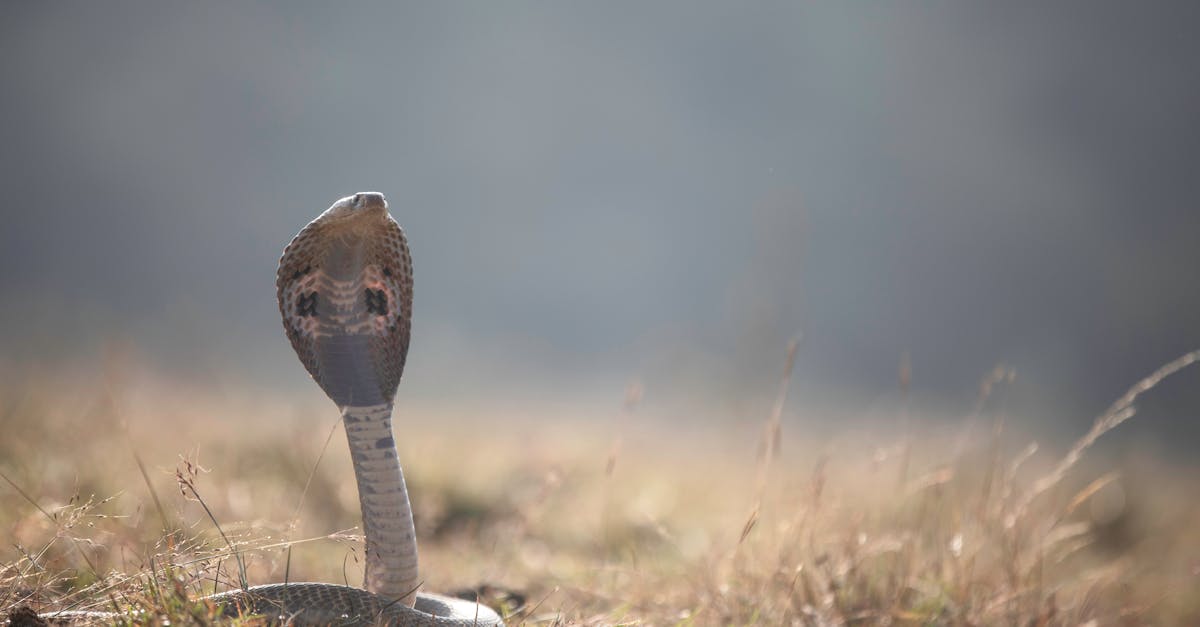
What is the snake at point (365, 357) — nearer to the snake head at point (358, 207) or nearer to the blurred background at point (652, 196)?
the snake head at point (358, 207)

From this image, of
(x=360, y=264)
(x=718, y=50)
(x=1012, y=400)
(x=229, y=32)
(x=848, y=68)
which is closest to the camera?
(x=360, y=264)

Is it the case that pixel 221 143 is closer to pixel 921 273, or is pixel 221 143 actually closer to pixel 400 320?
pixel 921 273

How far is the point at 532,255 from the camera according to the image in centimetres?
10994

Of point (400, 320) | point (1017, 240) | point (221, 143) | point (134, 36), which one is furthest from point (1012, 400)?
point (134, 36)

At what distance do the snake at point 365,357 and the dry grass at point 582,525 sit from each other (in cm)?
27

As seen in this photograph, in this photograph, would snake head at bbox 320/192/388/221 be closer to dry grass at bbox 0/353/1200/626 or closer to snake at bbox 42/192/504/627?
snake at bbox 42/192/504/627

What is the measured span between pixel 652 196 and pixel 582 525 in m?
133

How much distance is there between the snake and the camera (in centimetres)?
269

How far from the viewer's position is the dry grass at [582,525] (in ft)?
10.6

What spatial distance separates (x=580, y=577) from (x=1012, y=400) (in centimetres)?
1194

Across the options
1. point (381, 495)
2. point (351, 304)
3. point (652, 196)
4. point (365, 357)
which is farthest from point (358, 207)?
point (652, 196)

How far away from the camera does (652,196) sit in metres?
138

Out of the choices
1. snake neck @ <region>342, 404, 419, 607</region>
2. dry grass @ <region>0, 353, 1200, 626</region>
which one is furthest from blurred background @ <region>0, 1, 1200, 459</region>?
snake neck @ <region>342, 404, 419, 607</region>

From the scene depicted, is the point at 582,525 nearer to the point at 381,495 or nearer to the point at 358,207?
the point at 381,495
